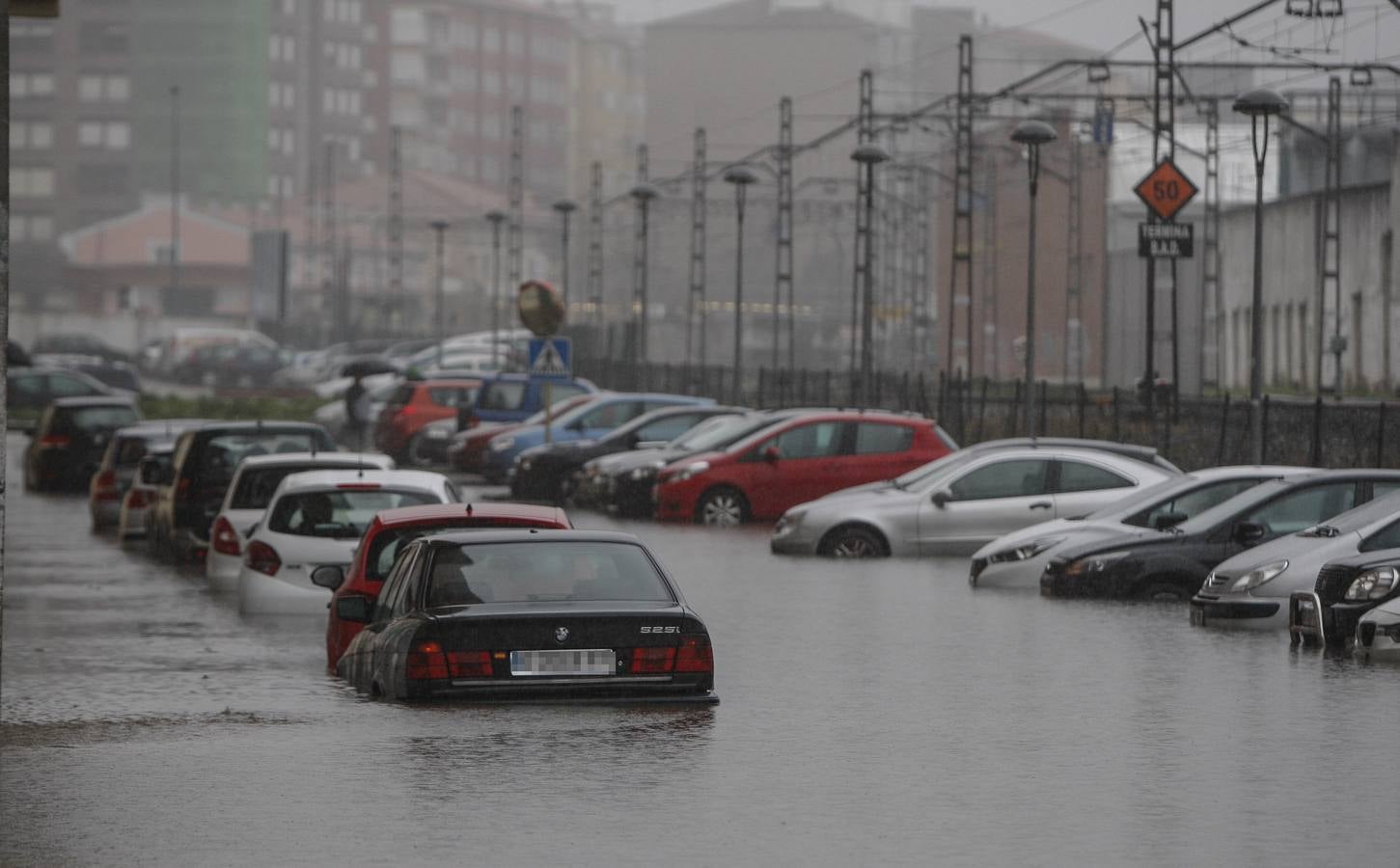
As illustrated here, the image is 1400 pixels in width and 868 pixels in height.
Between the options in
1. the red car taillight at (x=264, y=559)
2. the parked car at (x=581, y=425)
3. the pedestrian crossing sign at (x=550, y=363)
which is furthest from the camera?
the parked car at (x=581, y=425)

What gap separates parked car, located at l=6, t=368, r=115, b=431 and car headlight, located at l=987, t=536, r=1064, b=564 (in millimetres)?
37187

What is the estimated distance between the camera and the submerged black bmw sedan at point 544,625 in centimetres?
1178

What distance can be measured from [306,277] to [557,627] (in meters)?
128

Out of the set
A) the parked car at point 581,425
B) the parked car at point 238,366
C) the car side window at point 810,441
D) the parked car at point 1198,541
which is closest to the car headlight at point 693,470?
the car side window at point 810,441

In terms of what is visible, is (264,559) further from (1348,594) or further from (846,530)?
(846,530)

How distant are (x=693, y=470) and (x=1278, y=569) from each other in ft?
48.3

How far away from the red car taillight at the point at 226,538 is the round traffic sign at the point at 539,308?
62.9 feet

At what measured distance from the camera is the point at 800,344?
389ft

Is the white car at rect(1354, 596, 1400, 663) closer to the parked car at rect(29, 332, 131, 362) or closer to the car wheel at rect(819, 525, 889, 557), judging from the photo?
the car wheel at rect(819, 525, 889, 557)

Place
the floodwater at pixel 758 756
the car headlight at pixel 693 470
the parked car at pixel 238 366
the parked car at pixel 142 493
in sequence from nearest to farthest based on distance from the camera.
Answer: the floodwater at pixel 758 756, the parked car at pixel 142 493, the car headlight at pixel 693 470, the parked car at pixel 238 366

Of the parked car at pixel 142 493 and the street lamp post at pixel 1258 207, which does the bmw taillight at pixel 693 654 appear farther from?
the parked car at pixel 142 493

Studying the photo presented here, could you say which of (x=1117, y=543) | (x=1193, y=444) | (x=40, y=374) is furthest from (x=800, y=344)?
(x=1117, y=543)

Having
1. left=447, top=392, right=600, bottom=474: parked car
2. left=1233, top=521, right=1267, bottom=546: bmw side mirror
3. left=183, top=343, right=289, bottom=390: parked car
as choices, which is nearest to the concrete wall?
left=447, top=392, right=600, bottom=474: parked car

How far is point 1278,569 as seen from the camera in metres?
18.1
